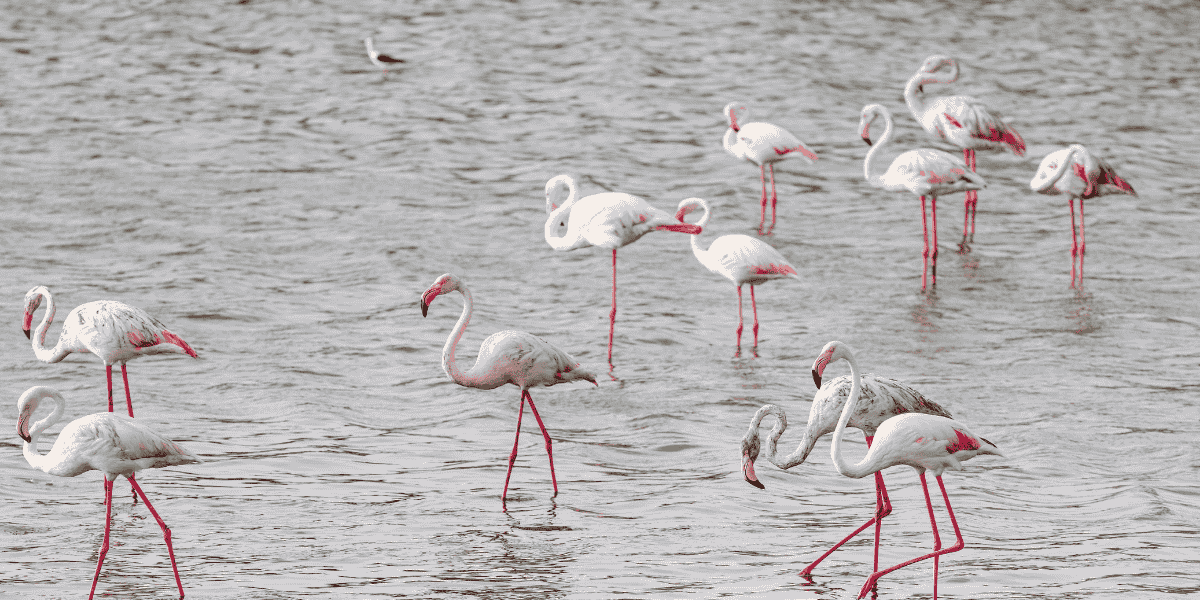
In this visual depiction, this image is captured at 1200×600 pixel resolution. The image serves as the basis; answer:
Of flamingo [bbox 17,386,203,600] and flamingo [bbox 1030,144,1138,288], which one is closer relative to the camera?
flamingo [bbox 17,386,203,600]

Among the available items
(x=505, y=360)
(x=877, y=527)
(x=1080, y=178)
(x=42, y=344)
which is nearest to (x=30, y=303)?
(x=42, y=344)

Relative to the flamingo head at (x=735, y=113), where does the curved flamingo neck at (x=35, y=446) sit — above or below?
below

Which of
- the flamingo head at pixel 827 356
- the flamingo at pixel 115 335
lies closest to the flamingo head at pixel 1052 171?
the flamingo head at pixel 827 356

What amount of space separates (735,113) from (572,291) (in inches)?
136

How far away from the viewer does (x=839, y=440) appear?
21.8 ft

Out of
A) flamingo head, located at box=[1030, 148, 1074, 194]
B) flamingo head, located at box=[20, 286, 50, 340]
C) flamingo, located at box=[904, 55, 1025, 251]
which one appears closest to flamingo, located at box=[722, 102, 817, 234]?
flamingo, located at box=[904, 55, 1025, 251]

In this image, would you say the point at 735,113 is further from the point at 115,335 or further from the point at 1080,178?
the point at 115,335

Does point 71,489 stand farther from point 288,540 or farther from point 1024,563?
point 1024,563

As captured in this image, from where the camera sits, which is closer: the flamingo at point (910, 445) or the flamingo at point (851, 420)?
the flamingo at point (910, 445)

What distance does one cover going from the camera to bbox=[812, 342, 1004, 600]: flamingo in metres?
6.65

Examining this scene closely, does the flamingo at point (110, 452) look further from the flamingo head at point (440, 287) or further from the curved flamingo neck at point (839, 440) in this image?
the curved flamingo neck at point (839, 440)

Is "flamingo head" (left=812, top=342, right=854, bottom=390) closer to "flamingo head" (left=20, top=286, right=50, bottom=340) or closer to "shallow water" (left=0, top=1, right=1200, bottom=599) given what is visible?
"shallow water" (left=0, top=1, right=1200, bottom=599)

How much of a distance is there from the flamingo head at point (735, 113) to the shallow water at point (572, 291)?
87 centimetres

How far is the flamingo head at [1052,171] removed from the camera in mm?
12750
